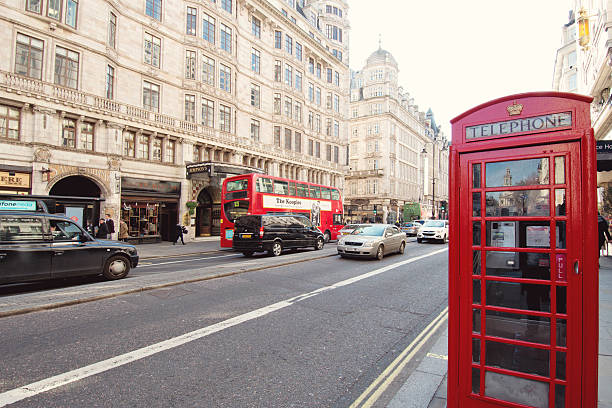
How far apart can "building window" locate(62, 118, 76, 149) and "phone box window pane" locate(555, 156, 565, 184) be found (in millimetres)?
21895

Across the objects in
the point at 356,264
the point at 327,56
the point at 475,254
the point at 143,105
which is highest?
the point at 327,56

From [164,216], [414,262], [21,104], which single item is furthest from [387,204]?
[21,104]

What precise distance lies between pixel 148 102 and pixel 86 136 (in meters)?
4.83

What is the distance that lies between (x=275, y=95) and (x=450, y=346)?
3278 centimetres

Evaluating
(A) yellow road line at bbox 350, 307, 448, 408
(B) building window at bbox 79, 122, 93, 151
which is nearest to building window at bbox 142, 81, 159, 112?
(B) building window at bbox 79, 122, 93, 151

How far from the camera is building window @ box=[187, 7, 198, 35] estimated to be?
2498 cm

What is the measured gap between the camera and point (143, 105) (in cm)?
2225

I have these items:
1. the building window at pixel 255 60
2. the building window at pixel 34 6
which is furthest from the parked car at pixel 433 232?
the building window at pixel 34 6

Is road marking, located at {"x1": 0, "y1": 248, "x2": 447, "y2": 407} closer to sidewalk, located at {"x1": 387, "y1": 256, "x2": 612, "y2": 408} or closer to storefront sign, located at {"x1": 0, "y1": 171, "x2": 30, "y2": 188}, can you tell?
sidewalk, located at {"x1": 387, "y1": 256, "x2": 612, "y2": 408}

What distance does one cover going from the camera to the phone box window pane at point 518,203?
2583 mm

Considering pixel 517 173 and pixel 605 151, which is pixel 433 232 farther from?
pixel 517 173

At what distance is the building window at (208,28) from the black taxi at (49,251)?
21.8m

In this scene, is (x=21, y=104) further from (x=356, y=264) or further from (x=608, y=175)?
(x=608, y=175)

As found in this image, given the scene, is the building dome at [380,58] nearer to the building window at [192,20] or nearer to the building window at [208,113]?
the building window at [192,20]
